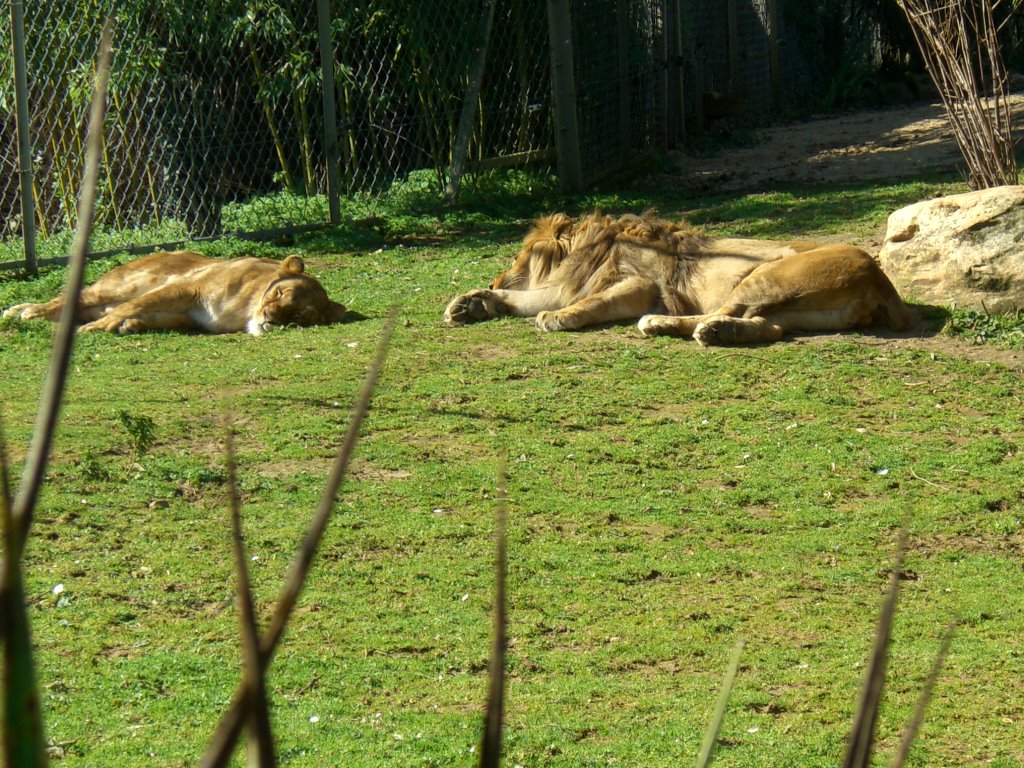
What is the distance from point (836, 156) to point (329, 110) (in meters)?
6.88

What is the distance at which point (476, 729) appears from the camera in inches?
148

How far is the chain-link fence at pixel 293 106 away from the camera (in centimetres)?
1098

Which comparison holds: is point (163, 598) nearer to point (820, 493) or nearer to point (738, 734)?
point (738, 734)

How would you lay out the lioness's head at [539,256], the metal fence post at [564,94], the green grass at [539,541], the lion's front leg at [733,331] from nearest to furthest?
1. the green grass at [539,541]
2. the lion's front leg at [733,331]
3. the lioness's head at [539,256]
4. the metal fence post at [564,94]

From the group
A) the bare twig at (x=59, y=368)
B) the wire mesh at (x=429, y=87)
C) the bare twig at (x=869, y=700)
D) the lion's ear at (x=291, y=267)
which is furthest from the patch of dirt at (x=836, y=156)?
the bare twig at (x=59, y=368)

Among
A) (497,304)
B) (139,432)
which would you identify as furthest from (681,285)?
(139,432)

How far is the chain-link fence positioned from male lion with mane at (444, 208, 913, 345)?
11.2 feet

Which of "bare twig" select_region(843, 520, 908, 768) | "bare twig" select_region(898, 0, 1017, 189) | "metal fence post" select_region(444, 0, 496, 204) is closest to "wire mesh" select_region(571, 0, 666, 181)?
"metal fence post" select_region(444, 0, 496, 204)

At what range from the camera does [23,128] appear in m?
9.95

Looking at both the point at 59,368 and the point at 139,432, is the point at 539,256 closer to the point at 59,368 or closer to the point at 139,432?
the point at 139,432

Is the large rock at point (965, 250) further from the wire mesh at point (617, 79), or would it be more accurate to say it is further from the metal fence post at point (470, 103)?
the wire mesh at point (617, 79)

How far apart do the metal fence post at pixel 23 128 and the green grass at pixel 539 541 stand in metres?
1.64

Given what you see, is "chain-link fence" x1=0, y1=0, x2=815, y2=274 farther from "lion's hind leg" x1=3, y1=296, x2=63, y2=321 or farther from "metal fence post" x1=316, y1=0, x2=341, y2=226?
"lion's hind leg" x1=3, y1=296, x2=63, y2=321

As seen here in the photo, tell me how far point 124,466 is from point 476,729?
273 cm
